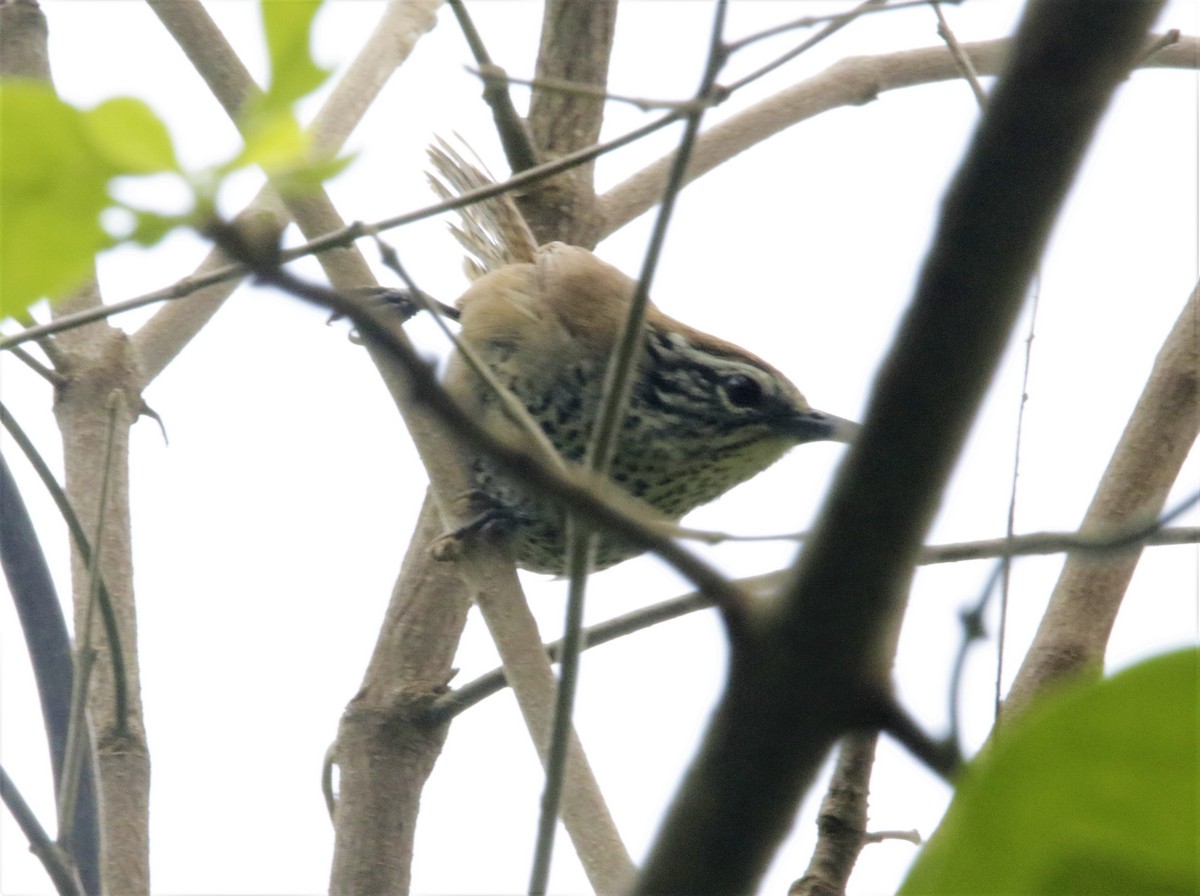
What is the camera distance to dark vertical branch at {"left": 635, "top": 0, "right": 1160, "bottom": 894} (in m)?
0.68

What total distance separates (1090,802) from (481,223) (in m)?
3.72

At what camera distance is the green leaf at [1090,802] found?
65 cm

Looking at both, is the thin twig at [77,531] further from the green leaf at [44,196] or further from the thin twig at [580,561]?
the green leaf at [44,196]

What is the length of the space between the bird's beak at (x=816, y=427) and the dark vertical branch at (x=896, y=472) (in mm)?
3136

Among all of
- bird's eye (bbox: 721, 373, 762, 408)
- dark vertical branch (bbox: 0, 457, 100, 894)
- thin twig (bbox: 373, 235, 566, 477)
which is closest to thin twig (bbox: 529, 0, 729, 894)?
thin twig (bbox: 373, 235, 566, 477)

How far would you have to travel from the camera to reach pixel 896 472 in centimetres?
71

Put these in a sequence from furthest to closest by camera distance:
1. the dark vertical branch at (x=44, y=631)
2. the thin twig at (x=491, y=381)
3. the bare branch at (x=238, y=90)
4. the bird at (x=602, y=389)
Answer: the bird at (x=602, y=389) < the bare branch at (x=238, y=90) < the dark vertical branch at (x=44, y=631) < the thin twig at (x=491, y=381)

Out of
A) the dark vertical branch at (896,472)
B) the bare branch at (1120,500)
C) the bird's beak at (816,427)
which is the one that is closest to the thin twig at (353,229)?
the dark vertical branch at (896,472)

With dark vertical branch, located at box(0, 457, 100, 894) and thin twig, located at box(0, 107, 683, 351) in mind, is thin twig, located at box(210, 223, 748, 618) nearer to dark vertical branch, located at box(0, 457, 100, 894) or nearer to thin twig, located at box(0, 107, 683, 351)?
thin twig, located at box(0, 107, 683, 351)

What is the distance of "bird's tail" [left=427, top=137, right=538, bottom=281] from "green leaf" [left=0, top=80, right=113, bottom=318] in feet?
10.2

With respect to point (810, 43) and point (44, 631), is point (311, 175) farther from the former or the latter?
point (44, 631)

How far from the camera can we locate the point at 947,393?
694 mm

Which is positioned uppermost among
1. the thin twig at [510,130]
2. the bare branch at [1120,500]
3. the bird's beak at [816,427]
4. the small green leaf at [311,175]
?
the thin twig at [510,130]

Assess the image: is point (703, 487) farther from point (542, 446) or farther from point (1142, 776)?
point (1142, 776)
